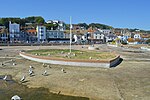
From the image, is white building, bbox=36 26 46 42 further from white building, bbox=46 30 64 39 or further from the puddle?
the puddle

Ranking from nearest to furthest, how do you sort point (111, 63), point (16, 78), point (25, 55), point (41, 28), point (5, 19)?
point (16, 78) < point (111, 63) < point (25, 55) < point (41, 28) < point (5, 19)

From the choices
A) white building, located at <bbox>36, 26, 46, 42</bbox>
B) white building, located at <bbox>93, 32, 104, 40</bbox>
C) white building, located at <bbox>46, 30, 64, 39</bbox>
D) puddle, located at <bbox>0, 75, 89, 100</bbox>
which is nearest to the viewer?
puddle, located at <bbox>0, 75, 89, 100</bbox>

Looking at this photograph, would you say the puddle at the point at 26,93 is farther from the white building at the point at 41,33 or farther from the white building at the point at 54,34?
Result: the white building at the point at 54,34

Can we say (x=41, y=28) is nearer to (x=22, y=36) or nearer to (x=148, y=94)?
(x=22, y=36)

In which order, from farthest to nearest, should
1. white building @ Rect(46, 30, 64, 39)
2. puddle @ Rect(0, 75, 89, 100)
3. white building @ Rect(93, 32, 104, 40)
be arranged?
white building @ Rect(93, 32, 104, 40) → white building @ Rect(46, 30, 64, 39) → puddle @ Rect(0, 75, 89, 100)

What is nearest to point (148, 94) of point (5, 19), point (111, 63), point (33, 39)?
point (111, 63)

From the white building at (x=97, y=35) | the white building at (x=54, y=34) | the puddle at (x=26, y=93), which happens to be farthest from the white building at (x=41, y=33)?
the puddle at (x=26, y=93)

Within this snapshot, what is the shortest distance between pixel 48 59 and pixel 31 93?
1334cm

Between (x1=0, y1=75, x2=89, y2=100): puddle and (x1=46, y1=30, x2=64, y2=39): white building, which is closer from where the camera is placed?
(x1=0, y1=75, x2=89, y2=100): puddle

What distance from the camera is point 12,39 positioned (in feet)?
369

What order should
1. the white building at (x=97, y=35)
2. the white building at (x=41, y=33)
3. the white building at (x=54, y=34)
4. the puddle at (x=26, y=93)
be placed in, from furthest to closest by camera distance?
the white building at (x=97, y=35), the white building at (x=54, y=34), the white building at (x=41, y=33), the puddle at (x=26, y=93)

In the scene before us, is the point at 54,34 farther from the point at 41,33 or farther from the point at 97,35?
the point at 97,35

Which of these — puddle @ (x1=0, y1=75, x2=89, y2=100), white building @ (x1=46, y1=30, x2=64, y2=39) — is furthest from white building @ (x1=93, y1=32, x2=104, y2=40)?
puddle @ (x1=0, y1=75, x2=89, y2=100)

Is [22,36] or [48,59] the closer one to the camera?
[48,59]
